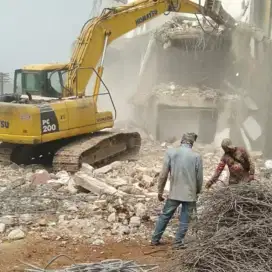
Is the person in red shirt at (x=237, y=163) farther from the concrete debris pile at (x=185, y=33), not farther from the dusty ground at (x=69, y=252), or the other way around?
the concrete debris pile at (x=185, y=33)

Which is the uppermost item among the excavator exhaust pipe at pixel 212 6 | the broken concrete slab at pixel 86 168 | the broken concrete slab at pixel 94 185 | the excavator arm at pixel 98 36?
the excavator exhaust pipe at pixel 212 6

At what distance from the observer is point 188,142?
6.29 meters

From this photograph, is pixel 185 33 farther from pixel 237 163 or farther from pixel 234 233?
pixel 234 233

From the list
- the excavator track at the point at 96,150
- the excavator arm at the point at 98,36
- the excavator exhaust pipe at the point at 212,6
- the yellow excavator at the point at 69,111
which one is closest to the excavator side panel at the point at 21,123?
the yellow excavator at the point at 69,111

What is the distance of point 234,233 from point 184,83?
14.9 metres

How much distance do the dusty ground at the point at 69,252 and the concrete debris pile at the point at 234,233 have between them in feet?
2.77

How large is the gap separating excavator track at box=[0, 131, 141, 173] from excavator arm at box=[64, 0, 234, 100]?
1011 mm

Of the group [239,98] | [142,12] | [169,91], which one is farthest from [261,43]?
[142,12]

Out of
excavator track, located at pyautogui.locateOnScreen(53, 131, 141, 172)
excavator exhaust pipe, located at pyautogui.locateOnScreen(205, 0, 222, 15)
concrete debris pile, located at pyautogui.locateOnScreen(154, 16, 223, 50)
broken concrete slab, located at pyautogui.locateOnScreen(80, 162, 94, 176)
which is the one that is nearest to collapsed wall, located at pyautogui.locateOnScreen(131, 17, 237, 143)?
concrete debris pile, located at pyautogui.locateOnScreen(154, 16, 223, 50)

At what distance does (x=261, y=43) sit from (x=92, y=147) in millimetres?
9324

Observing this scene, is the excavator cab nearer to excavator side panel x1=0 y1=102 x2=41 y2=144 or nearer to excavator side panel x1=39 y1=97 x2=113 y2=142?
excavator side panel x1=39 y1=97 x2=113 y2=142

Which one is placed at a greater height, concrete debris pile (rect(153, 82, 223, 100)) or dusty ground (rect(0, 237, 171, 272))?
concrete debris pile (rect(153, 82, 223, 100))

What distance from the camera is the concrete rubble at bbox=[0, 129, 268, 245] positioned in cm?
688

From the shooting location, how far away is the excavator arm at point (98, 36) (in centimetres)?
1141
